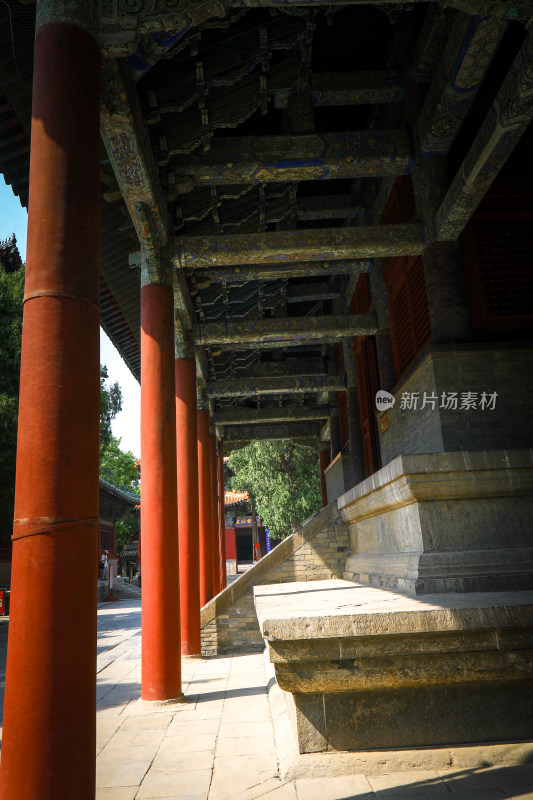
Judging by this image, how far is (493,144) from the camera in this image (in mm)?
5020

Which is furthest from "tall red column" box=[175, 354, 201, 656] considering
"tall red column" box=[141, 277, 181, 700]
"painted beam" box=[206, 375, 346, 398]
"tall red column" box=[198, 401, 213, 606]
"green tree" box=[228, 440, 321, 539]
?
"green tree" box=[228, 440, 321, 539]

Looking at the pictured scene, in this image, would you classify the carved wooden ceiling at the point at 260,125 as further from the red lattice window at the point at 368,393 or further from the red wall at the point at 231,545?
the red wall at the point at 231,545

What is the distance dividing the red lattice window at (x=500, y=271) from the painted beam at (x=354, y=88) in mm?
1707

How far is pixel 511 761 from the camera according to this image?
327 cm

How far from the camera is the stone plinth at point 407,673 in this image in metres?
3.33

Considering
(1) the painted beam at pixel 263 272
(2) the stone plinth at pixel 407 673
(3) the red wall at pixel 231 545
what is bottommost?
(2) the stone plinth at pixel 407 673

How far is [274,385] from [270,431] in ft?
17.7

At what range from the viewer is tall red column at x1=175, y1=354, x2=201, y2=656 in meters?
7.77

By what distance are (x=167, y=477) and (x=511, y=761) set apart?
3.74 meters

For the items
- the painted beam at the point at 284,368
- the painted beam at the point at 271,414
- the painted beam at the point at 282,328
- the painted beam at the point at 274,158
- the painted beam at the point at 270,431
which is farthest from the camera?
the painted beam at the point at 270,431

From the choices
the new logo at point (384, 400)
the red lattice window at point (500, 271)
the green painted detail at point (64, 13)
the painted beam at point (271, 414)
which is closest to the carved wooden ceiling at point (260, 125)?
the green painted detail at point (64, 13)

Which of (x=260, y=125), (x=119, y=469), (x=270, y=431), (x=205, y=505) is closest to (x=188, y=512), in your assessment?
(x=260, y=125)

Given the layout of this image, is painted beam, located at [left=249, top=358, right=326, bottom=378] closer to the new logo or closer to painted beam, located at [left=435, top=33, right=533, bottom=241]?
the new logo

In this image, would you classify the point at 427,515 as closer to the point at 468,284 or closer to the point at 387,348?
the point at 468,284
